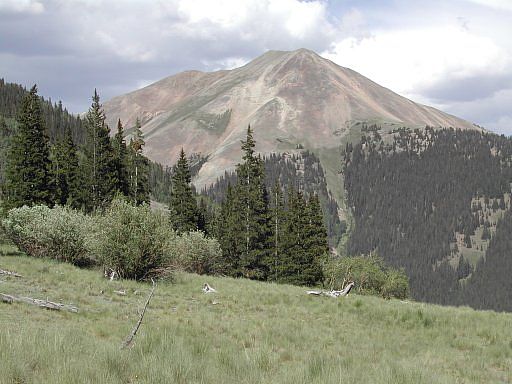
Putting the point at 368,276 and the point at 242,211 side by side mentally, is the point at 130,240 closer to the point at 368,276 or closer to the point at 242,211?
the point at 242,211

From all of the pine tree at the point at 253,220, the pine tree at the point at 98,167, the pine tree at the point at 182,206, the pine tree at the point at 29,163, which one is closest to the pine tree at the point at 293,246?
the pine tree at the point at 253,220

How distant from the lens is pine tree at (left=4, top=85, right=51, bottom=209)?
49.3 m

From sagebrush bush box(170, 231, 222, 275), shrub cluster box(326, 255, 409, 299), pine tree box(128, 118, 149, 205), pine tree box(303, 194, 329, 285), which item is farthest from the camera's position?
shrub cluster box(326, 255, 409, 299)

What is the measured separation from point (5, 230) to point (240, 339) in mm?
29588

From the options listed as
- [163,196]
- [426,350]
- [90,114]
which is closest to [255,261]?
[90,114]

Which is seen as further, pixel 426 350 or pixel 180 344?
pixel 426 350

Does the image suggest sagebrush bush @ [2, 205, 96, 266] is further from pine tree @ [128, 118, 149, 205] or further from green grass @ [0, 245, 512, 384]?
pine tree @ [128, 118, 149, 205]

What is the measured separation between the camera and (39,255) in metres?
33.4

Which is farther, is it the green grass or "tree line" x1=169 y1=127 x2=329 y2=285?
"tree line" x1=169 y1=127 x2=329 y2=285

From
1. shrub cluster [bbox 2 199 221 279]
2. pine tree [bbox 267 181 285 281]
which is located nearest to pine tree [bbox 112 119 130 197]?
pine tree [bbox 267 181 285 281]

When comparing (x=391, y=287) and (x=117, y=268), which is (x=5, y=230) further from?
(x=391, y=287)

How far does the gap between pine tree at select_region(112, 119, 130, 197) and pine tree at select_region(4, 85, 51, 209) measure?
33.7 ft

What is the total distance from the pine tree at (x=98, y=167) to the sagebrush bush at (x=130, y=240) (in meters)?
31.0

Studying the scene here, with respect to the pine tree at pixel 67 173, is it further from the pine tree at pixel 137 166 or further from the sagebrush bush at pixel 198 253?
the sagebrush bush at pixel 198 253
